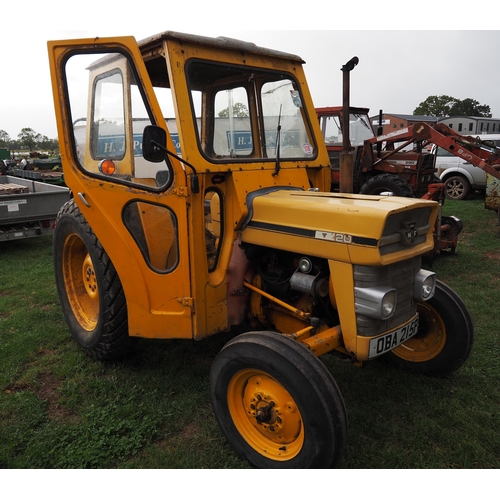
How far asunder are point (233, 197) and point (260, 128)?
77cm

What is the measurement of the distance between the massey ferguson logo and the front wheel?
0.82 metres

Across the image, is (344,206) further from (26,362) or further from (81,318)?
(26,362)

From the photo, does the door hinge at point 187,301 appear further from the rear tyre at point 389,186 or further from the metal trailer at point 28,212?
the rear tyre at point 389,186

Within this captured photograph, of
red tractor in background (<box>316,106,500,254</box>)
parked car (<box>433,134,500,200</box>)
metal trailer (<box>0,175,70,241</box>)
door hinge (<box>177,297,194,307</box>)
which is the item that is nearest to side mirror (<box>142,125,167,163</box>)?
door hinge (<box>177,297,194,307</box>)

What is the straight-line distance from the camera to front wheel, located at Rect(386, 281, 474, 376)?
3.13 m

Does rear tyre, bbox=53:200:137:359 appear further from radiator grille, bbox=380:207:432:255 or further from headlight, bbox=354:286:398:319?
radiator grille, bbox=380:207:432:255

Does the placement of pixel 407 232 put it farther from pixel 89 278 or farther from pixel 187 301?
pixel 89 278

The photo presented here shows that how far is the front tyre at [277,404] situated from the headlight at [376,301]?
41 centimetres

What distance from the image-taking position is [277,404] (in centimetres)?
243

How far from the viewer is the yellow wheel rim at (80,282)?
3867 millimetres


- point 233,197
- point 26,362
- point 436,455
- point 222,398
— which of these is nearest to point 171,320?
point 222,398

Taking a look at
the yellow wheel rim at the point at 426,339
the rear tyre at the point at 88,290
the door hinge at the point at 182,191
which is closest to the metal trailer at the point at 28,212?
the rear tyre at the point at 88,290

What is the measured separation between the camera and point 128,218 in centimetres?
305

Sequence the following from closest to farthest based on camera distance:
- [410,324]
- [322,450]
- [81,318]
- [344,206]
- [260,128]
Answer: [322,450]
[344,206]
[410,324]
[260,128]
[81,318]
